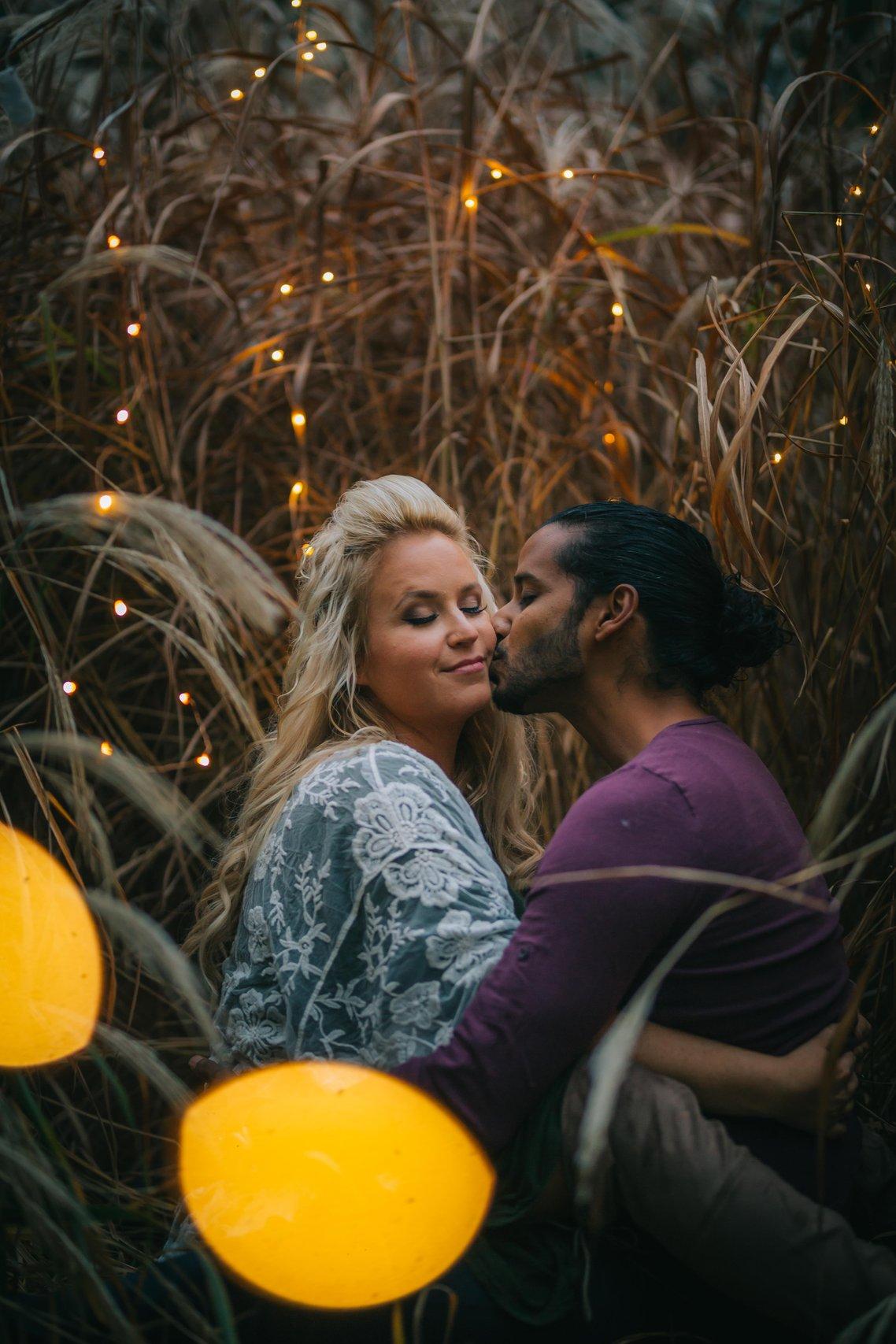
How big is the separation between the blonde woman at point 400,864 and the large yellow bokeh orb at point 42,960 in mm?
207

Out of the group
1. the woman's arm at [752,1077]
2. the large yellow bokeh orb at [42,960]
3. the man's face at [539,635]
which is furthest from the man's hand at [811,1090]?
the large yellow bokeh orb at [42,960]

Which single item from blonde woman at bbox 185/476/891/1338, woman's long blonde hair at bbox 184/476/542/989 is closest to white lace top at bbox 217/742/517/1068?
blonde woman at bbox 185/476/891/1338

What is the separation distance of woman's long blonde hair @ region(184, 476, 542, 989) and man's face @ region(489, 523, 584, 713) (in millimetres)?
215

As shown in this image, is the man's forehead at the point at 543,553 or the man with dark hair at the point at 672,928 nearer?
the man with dark hair at the point at 672,928

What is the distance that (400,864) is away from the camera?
1364mm

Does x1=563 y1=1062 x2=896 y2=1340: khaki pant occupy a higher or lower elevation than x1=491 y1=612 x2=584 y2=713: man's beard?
lower

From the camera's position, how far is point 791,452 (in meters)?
2.05

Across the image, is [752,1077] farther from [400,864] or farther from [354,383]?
[354,383]

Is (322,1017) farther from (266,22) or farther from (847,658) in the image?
(266,22)

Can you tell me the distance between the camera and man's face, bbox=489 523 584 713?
161cm

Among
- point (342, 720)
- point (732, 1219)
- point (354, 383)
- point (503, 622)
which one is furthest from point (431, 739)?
point (354, 383)

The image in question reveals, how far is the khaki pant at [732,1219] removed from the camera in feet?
3.74

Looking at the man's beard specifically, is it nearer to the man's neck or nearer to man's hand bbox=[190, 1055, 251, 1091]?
the man's neck

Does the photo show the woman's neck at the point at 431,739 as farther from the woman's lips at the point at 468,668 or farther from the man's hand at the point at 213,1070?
the man's hand at the point at 213,1070
